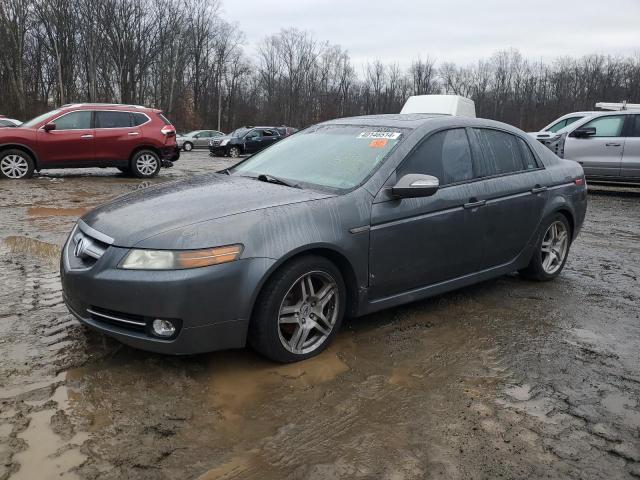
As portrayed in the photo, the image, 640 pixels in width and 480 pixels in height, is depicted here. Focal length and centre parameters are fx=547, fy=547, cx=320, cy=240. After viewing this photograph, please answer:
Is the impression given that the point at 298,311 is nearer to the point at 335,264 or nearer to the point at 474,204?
the point at 335,264

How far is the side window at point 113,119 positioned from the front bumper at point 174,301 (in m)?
10.3

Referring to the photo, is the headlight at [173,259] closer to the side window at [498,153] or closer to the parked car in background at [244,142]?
the side window at [498,153]

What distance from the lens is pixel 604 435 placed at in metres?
2.68

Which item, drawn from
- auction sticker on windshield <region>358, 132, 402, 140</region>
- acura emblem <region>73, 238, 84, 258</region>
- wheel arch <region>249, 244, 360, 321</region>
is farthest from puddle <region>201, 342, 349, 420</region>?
auction sticker on windshield <region>358, 132, 402, 140</region>

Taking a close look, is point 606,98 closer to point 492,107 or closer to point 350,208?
point 492,107

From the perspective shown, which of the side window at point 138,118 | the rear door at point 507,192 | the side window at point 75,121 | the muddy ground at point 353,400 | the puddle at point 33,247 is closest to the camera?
the muddy ground at point 353,400

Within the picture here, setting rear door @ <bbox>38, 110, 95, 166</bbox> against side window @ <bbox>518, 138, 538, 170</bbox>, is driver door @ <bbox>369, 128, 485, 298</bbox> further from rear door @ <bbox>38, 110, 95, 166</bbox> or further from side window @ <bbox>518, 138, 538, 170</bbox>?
rear door @ <bbox>38, 110, 95, 166</bbox>

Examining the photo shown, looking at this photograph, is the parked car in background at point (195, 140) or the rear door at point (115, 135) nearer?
the rear door at point (115, 135)

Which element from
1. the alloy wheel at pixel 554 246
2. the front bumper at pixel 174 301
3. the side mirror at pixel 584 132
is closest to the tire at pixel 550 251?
the alloy wheel at pixel 554 246

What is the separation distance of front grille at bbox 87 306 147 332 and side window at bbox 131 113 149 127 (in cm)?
1064

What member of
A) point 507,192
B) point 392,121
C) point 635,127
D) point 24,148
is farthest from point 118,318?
point 635,127

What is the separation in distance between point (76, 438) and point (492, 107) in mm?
76333

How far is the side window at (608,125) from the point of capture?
39.7ft

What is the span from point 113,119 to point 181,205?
10.3 m
